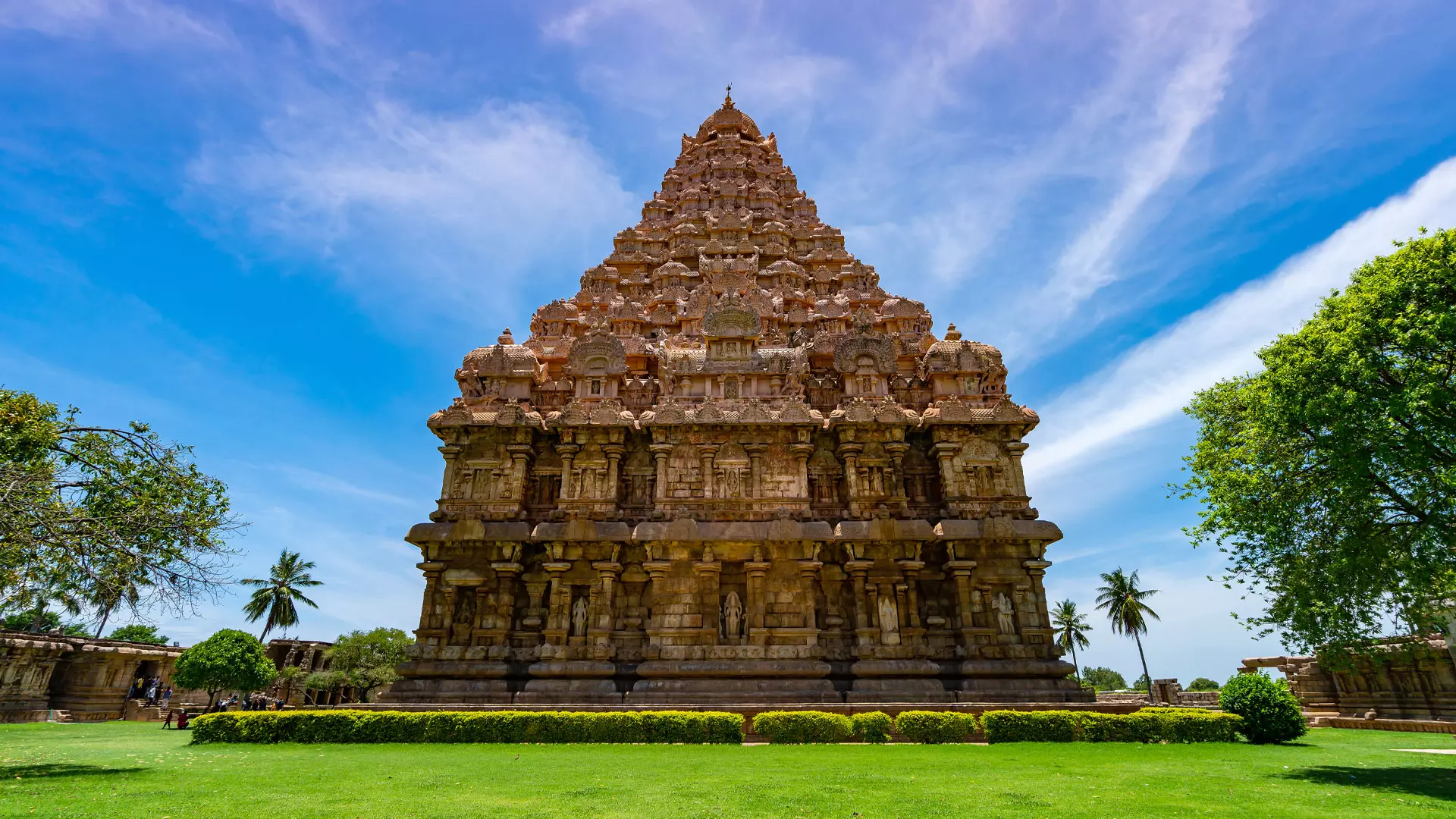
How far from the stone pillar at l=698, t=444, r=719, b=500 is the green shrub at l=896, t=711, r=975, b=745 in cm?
921

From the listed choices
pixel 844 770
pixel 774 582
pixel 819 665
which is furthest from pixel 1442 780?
pixel 774 582

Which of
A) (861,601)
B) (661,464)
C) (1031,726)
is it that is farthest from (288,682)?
(1031,726)

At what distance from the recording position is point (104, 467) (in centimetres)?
1127

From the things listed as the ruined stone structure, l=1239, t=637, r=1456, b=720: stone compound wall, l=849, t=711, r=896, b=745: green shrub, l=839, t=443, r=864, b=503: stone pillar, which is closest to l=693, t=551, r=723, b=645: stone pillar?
the ruined stone structure

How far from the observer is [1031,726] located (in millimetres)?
16312

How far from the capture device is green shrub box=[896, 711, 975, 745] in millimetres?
16469

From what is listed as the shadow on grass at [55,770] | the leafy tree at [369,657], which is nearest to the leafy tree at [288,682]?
the leafy tree at [369,657]

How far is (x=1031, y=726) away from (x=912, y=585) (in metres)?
6.42

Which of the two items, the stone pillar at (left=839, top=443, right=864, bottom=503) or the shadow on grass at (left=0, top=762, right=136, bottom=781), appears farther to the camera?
the stone pillar at (left=839, top=443, right=864, bottom=503)

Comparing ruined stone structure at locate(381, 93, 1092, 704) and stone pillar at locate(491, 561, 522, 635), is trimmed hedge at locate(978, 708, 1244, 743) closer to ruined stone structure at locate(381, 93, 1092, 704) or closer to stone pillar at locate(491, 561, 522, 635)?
ruined stone structure at locate(381, 93, 1092, 704)

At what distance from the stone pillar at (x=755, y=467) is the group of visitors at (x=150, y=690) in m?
31.3

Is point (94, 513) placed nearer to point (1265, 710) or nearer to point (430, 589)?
point (430, 589)

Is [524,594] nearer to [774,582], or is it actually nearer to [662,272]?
[774,582]

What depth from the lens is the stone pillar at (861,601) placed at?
21609 millimetres
